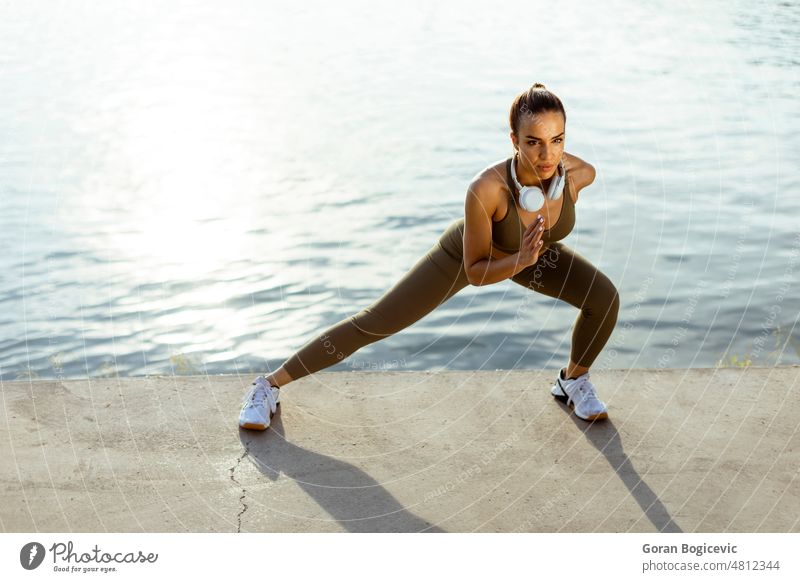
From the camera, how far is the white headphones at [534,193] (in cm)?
432

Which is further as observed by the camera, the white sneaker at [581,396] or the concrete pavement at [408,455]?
the white sneaker at [581,396]

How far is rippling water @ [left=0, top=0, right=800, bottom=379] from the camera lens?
293 inches

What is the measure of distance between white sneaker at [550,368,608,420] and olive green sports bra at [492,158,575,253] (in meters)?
0.73

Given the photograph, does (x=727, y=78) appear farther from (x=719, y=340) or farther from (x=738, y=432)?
(x=738, y=432)

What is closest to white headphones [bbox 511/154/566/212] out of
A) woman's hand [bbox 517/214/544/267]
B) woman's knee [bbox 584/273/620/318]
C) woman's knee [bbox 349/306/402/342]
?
woman's hand [bbox 517/214/544/267]

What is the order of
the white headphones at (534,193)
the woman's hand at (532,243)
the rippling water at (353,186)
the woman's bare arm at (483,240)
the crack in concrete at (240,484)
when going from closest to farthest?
the crack in concrete at (240,484)
the woman's hand at (532,243)
the woman's bare arm at (483,240)
the white headphones at (534,193)
the rippling water at (353,186)

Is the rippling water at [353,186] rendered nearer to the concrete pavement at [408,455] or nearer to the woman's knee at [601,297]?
the concrete pavement at [408,455]

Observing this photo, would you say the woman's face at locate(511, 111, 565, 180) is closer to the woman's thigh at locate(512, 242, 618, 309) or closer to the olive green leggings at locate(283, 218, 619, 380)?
the olive green leggings at locate(283, 218, 619, 380)

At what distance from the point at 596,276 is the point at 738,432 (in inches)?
37.1

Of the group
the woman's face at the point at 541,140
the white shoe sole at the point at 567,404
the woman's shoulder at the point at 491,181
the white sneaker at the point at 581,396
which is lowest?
the white shoe sole at the point at 567,404

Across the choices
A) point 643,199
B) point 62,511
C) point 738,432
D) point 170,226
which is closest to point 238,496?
point 62,511

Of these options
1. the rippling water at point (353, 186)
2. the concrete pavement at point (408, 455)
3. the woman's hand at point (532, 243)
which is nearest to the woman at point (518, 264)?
the woman's hand at point (532, 243)

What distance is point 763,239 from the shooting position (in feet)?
30.7

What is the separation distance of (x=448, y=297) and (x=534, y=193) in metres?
0.69
